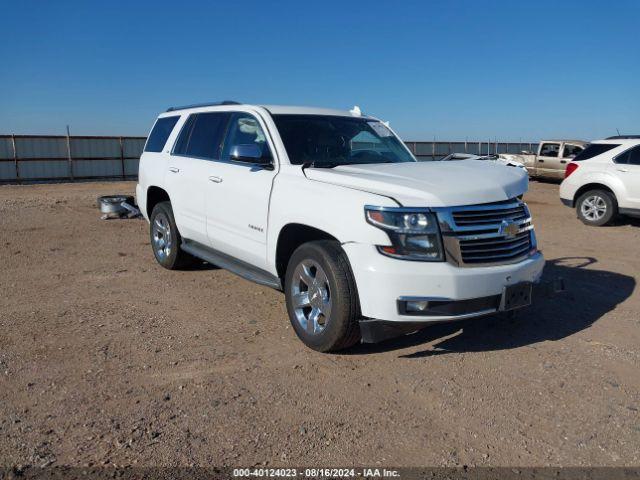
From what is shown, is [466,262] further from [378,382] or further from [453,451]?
[453,451]

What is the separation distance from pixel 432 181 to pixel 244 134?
2.09m

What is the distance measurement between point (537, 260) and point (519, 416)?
4.42 ft

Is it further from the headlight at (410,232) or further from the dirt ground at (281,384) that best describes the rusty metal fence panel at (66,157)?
→ the headlight at (410,232)

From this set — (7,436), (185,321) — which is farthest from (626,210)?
(7,436)

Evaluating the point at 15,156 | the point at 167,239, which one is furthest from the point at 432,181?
the point at 15,156

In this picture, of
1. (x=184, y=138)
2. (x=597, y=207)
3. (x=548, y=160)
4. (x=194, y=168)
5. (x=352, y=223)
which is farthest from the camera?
(x=548, y=160)

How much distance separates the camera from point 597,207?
10.9 metres

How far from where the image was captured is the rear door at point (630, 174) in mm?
10242

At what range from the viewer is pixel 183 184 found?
19.5ft

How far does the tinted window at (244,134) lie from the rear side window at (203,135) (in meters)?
0.14

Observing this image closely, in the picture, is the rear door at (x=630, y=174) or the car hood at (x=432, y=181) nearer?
the car hood at (x=432, y=181)

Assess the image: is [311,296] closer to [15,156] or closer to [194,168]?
[194,168]

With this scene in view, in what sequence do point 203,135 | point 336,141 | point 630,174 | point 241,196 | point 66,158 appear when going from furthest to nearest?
point 66,158, point 630,174, point 203,135, point 336,141, point 241,196

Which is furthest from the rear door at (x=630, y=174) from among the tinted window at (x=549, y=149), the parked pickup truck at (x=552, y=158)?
the tinted window at (x=549, y=149)
